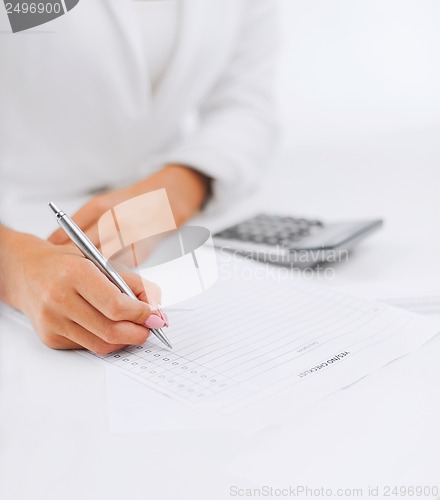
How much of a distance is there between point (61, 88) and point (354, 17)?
606mm

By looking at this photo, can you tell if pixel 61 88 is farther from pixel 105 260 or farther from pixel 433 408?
pixel 433 408

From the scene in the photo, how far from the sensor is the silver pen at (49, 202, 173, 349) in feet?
1.23

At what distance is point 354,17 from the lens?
3.35ft

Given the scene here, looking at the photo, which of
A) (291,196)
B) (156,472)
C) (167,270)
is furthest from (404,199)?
(156,472)

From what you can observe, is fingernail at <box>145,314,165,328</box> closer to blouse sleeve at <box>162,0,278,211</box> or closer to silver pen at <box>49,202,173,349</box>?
silver pen at <box>49,202,173,349</box>

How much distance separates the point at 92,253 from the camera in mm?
377

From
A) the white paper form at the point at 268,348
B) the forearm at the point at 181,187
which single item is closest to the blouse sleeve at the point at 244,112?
the forearm at the point at 181,187

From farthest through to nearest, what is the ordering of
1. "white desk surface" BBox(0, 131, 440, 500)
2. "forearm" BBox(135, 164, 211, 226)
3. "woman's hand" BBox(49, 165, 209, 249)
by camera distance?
"forearm" BBox(135, 164, 211, 226), "woman's hand" BBox(49, 165, 209, 249), "white desk surface" BBox(0, 131, 440, 500)

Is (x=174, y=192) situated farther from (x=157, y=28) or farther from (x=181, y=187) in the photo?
(x=157, y=28)

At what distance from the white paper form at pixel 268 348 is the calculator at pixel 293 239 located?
5 cm

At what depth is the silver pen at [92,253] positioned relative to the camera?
37cm

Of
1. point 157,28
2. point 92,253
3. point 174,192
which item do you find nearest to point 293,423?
point 92,253

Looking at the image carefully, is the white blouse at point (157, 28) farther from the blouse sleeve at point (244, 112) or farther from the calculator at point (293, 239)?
the calculator at point (293, 239)

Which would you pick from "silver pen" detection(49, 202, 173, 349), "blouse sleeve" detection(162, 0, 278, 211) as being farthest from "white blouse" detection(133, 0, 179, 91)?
"silver pen" detection(49, 202, 173, 349)
